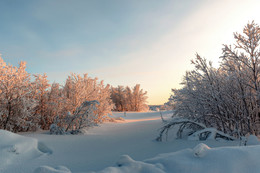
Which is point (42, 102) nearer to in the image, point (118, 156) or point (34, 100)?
point (34, 100)

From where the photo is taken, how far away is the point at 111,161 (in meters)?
1.89

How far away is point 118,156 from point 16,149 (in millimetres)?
1167

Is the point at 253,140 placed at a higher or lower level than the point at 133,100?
lower

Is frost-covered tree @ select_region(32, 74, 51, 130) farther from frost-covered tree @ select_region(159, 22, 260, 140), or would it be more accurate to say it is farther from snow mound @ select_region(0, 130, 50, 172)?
frost-covered tree @ select_region(159, 22, 260, 140)

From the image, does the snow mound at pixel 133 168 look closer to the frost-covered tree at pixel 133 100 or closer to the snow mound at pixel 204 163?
the snow mound at pixel 204 163

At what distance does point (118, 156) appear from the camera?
6.78 ft

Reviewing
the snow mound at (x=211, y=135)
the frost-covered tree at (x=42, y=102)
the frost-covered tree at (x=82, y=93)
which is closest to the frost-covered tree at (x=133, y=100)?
the frost-covered tree at (x=82, y=93)

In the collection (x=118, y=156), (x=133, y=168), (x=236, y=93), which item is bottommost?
(x=118, y=156)

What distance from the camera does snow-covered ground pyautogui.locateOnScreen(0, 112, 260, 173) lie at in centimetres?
124

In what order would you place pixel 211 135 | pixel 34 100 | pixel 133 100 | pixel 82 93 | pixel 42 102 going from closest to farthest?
pixel 211 135
pixel 34 100
pixel 42 102
pixel 82 93
pixel 133 100

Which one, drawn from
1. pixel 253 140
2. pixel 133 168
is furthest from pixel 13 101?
pixel 253 140

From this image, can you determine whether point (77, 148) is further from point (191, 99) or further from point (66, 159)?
point (191, 99)

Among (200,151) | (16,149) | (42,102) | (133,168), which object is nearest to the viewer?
(133,168)

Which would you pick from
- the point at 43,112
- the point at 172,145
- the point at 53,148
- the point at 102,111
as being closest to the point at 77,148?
the point at 53,148
